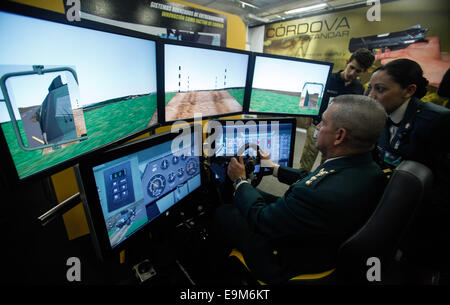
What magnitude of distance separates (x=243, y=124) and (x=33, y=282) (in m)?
1.14

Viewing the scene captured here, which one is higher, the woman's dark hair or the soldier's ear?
the woman's dark hair

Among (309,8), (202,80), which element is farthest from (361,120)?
(309,8)

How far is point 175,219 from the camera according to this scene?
100 cm

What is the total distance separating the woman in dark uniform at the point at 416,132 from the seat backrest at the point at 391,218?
85 cm

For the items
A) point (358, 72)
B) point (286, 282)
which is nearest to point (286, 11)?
point (358, 72)

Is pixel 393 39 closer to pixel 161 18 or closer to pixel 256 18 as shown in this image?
pixel 256 18

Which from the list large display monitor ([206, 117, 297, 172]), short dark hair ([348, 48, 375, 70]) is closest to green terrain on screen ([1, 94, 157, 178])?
large display monitor ([206, 117, 297, 172])

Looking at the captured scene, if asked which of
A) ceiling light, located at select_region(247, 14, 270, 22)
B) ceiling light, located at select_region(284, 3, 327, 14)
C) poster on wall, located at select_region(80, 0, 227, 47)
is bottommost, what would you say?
poster on wall, located at select_region(80, 0, 227, 47)

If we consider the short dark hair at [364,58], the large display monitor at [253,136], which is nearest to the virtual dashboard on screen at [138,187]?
the large display monitor at [253,136]

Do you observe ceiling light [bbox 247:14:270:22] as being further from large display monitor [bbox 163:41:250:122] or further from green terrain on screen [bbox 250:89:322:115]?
large display monitor [bbox 163:41:250:122]

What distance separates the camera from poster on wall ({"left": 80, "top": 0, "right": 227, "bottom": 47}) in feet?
4.79

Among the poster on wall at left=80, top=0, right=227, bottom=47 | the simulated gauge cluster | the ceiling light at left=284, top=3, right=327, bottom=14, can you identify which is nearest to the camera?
the simulated gauge cluster

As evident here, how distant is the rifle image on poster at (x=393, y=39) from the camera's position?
12.8ft

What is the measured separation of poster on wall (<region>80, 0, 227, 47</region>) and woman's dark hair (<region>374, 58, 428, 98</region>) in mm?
1442
